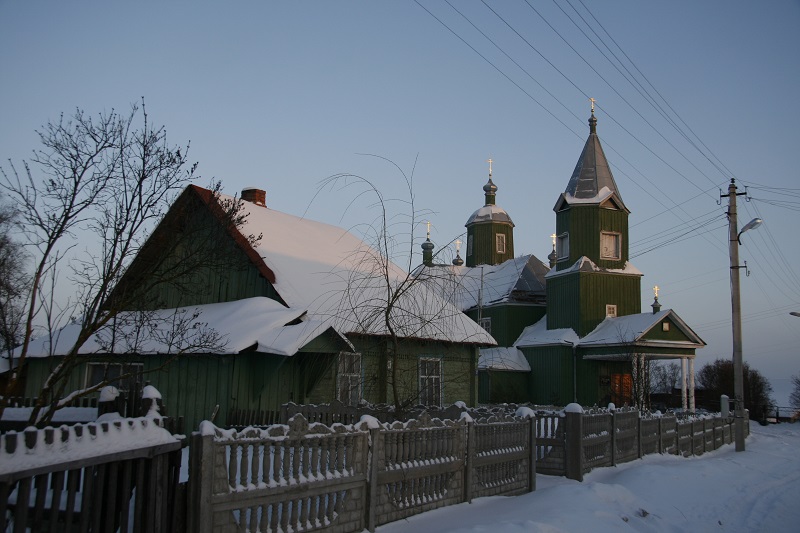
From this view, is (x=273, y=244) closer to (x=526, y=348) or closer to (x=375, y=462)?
(x=375, y=462)

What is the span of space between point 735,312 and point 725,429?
552 cm

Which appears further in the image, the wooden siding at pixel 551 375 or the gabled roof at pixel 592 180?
the gabled roof at pixel 592 180

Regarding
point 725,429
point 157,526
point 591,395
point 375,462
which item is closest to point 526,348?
point 591,395

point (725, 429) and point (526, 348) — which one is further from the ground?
point (526, 348)

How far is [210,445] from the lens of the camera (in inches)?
231

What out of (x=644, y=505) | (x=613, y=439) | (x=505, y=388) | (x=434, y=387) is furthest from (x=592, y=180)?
(x=644, y=505)

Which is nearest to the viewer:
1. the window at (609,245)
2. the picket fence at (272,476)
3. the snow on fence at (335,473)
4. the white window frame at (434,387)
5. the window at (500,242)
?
the picket fence at (272,476)

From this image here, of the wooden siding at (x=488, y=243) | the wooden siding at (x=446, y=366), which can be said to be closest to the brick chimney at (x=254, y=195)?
the wooden siding at (x=446, y=366)

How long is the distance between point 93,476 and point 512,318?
38492mm

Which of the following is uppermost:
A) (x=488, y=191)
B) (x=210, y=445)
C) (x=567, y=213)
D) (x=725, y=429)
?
(x=488, y=191)

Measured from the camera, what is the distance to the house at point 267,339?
45.5 feet

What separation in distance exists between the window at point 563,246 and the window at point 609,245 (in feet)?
6.09

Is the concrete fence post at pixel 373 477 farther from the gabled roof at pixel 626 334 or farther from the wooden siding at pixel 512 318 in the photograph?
the wooden siding at pixel 512 318

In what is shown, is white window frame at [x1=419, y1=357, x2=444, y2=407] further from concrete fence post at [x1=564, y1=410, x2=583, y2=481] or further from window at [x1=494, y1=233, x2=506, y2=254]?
window at [x1=494, y1=233, x2=506, y2=254]
